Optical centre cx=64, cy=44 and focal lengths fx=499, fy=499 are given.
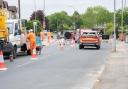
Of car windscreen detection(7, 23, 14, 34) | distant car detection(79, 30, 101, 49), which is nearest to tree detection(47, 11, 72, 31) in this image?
distant car detection(79, 30, 101, 49)

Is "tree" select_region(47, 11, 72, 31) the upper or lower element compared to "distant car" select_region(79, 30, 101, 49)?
upper

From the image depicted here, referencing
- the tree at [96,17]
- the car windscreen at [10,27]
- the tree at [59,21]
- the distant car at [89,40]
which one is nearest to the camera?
the car windscreen at [10,27]

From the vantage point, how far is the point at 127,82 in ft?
54.2

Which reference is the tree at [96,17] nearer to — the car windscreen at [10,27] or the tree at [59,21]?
the tree at [59,21]

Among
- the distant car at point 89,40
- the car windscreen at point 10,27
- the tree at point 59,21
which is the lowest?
the distant car at point 89,40

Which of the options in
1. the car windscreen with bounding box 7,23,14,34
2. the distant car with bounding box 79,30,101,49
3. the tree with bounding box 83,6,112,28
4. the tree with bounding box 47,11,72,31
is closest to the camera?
the car windscreen with bounding box 7,23,14,34

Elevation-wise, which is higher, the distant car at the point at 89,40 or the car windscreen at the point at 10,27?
the car windscreen at the point at 10,27

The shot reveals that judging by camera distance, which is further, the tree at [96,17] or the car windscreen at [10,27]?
the tree at [96,17]

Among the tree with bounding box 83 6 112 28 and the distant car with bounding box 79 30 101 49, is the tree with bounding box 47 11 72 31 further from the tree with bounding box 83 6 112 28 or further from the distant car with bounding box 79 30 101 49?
the distant car with bounding box 79 30 101 49

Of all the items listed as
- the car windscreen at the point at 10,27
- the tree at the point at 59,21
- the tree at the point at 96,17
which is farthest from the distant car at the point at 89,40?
the tree at the point at 59,21

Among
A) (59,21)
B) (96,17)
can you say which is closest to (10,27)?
(96,17)

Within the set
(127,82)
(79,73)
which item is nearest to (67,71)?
(79,73)

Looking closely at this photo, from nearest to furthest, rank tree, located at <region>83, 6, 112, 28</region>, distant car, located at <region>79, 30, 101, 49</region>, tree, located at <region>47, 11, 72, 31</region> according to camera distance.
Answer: distant car, located at <region>79, 30, 101, 49</region>, tree, located at <region>83, 6, 112, 28</region>, tree, located at <region>47, 11, 72, 31</region>

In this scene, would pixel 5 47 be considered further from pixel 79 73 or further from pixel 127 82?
pixel 127 82
